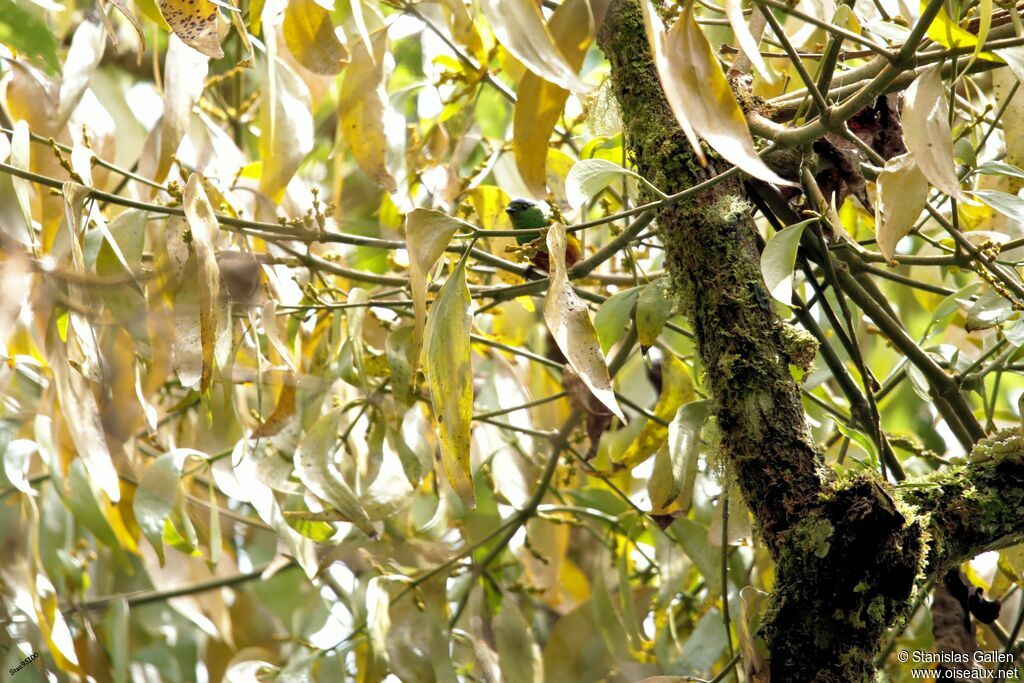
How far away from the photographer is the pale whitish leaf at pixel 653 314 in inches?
40.3

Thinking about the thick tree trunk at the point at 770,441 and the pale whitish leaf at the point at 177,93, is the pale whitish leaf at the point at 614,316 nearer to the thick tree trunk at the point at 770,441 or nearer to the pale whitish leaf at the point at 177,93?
the thick tree trunk at the point at 770,441

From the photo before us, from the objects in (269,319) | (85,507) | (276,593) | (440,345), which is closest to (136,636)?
(276,593)

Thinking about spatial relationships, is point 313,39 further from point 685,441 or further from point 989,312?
point 989,312

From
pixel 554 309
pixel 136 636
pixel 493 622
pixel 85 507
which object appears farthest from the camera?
pixel 136 636

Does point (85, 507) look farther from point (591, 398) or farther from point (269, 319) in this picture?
point (591, 398)

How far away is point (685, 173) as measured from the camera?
926 mm

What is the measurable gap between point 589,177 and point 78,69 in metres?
0.63

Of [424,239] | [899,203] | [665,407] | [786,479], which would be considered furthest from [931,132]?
[665,407]

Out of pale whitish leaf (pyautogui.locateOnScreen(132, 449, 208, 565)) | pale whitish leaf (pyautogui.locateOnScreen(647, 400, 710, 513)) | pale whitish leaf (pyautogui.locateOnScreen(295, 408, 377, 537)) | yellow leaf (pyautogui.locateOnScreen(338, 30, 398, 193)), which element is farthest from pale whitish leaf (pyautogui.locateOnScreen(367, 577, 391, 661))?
yellow leaf (pyautogui.locateOnScreen(338, 30, 398, 193))

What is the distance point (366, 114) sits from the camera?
110cm

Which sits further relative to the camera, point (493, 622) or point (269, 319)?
point (493, 622)

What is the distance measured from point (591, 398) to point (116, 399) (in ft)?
1.84

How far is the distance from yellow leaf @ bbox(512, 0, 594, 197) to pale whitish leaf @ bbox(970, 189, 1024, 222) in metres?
0.39

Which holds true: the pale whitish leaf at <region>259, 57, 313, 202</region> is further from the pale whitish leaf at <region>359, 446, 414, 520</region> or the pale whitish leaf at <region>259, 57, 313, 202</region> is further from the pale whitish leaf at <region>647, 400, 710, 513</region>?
the pale whitish leaf at <region>647, 400, 710, 513</region>
